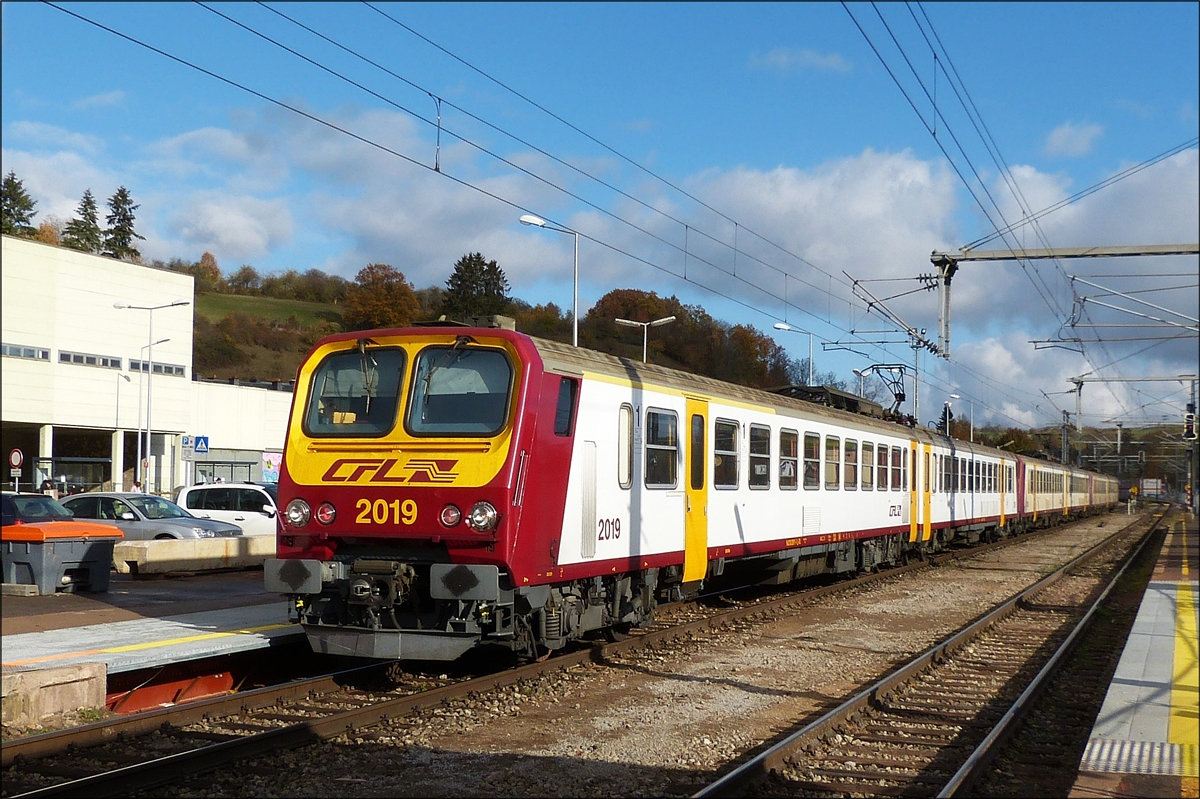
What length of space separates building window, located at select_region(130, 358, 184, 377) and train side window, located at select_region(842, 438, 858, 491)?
125 feet

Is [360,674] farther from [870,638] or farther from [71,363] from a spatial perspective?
[71,363]

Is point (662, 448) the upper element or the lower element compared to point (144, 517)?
upper

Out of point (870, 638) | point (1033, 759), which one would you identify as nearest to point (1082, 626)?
point (870, 638)

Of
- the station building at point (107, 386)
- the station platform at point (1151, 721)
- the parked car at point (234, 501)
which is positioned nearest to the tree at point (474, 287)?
the station building at point (107, 386)

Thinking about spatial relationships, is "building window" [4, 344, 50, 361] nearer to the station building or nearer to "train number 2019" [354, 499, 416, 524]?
the station building

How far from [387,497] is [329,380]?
4.97 feet

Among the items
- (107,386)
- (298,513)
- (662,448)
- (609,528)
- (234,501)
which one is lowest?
(234,501)

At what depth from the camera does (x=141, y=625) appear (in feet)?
37.0

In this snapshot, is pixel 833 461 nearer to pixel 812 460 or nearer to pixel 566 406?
pixel 812 460

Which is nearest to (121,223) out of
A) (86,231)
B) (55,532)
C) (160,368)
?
(86,231)

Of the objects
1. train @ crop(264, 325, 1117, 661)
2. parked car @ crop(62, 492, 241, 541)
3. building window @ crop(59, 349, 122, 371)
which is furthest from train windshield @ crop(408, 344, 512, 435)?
building window @ crop(59, 349, 122, 371)

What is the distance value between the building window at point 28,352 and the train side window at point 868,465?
3552 cm

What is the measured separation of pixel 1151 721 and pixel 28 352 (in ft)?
148

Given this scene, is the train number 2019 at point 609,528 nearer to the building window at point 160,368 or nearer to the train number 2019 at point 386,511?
the train number 2019 at point 386,511
